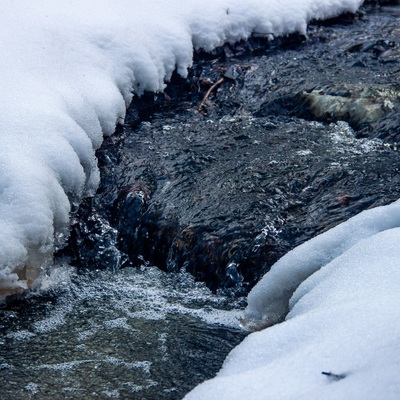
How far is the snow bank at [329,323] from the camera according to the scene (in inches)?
81.6

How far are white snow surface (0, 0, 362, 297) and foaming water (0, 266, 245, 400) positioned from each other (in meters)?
0.28

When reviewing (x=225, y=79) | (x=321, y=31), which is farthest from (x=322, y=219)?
(x=321, y=31)

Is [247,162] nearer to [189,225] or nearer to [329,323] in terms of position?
[189,225]

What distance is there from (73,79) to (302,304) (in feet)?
9.34

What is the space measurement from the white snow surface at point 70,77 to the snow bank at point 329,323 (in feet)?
4.51

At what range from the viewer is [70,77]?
4941 millimetres

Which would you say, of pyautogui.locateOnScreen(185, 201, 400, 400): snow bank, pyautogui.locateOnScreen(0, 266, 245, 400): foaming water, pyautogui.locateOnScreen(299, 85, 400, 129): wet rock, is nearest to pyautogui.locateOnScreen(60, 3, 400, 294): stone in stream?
pyautogui.locateOnScreen(299, 85, 400, 129): wet rock

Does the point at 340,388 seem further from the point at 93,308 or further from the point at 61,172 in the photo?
the point at 61,172

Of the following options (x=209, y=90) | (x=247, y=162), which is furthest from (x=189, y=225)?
(x=209, y=90)

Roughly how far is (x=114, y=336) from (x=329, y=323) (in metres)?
1.26

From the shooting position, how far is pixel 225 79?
627cm

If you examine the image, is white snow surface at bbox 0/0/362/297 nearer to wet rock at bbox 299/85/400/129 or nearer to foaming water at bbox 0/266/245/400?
foaming water at bbox 0/266/245/400

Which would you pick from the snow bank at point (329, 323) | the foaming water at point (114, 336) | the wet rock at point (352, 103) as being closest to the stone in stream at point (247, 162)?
the wet rock at point (352, 103)

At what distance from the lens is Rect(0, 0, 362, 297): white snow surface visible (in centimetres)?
375
